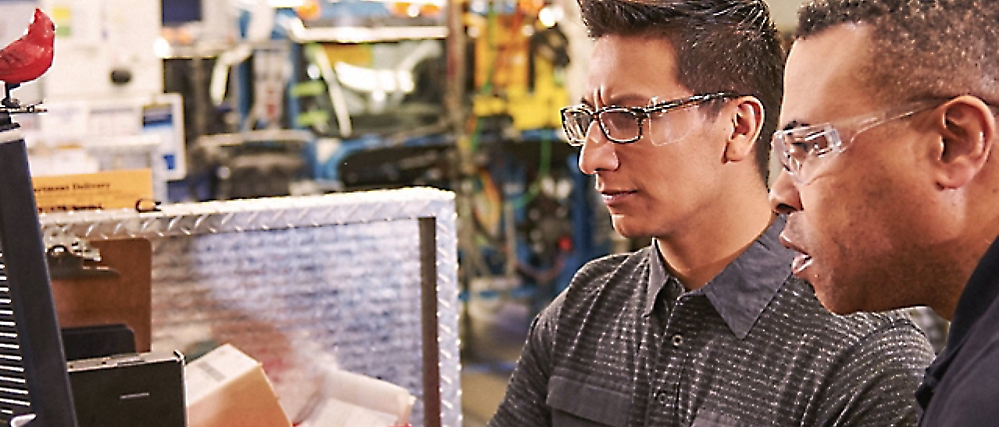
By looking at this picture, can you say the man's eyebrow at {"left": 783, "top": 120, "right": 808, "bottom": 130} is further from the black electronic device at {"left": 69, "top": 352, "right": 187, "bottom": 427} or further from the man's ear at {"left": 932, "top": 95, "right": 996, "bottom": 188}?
the black electronic device at {"left": 69, "top": 352, "right": 187, "bottom": 427}

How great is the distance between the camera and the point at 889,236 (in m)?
1.15

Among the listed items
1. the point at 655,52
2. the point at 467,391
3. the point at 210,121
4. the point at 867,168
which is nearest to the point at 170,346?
the point at 655,52

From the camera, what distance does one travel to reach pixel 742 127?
1.77 metres

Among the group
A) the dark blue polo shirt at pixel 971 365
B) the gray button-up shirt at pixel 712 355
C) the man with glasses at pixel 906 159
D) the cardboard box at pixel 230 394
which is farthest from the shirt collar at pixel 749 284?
the cardboard box at pixel 230 394

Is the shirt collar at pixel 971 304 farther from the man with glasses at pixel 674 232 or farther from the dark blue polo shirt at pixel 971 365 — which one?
the man with glasses at pixel 674 232

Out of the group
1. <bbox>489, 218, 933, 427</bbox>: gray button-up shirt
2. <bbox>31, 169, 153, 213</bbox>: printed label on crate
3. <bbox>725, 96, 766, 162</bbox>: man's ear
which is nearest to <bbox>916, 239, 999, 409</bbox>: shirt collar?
<bbox>489, 218, 933, 427</bbox>: gray button-up shirt

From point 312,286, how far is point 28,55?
69 cm

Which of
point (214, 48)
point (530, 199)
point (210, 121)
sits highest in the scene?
point (214, 48)

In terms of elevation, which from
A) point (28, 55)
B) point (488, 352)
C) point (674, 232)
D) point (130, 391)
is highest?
point (28, 55)

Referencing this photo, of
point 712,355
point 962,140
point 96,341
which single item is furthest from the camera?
point 712,355

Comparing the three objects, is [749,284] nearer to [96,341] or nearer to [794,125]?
[794,125]

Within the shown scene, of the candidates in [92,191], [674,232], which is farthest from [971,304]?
[92,191]

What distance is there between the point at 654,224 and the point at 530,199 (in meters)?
5.01

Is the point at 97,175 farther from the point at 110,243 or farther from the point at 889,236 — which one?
the point at 889,236
